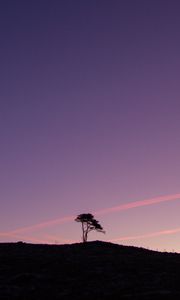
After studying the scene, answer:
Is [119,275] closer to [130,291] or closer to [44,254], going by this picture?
[130,291]

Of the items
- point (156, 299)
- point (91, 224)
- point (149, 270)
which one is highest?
point (91, 224)

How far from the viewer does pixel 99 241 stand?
5766 centimetres

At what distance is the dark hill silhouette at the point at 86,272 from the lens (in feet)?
113

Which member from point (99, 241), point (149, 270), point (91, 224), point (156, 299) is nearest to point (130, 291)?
point (156, 299)

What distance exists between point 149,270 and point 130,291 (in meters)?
7.86

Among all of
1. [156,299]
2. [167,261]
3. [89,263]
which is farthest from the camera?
[167,261]

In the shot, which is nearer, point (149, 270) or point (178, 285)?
point (178, 285)

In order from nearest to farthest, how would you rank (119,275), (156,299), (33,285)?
(156,299), (33,285), (119,275)

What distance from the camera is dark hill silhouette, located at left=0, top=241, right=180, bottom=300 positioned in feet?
113

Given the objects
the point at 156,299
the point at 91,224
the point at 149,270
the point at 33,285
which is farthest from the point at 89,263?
the point at 91,224

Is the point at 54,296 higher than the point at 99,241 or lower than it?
lower

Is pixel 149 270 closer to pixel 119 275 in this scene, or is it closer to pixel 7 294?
pixel 119 275

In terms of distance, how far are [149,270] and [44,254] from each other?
1134 centimetres

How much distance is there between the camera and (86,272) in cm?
4094
